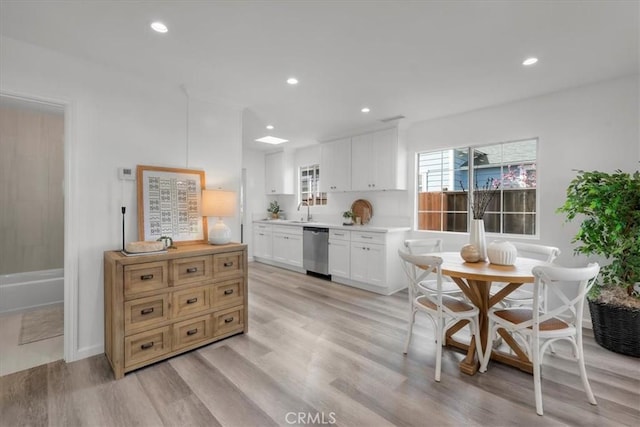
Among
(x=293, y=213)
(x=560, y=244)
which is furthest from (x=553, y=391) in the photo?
(x=293, y=213)

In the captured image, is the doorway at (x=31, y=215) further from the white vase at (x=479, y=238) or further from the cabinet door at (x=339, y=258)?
the white vase at (x=479, y=238)

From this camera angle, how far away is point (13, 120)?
13.1 ft

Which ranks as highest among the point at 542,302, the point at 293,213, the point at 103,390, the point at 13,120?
the point at 13,120

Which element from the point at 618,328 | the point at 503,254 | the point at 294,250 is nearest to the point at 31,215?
the point at 294,250

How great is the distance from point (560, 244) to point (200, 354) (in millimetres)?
3975

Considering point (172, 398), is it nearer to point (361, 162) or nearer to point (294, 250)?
point (294, 250)

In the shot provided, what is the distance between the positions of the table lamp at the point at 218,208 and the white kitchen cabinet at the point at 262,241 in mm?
3129

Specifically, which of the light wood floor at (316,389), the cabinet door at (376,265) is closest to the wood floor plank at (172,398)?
the light wood floor at (316,389)

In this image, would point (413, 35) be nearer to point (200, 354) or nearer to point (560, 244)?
point (560, 244)

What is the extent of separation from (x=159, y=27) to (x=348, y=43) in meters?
1.40

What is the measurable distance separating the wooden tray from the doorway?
434 cm

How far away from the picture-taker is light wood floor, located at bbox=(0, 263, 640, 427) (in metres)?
1.77

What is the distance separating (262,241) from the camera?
6301 mm

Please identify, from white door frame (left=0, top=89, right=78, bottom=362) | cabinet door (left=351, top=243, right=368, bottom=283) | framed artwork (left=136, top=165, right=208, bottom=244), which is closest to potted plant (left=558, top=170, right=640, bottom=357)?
cabinet door (left=351, top=243, right=368, bottom=283)
